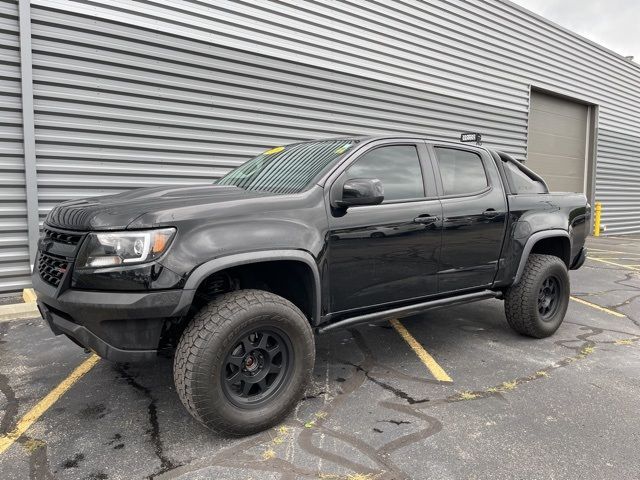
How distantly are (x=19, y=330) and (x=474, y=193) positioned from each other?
4518mm

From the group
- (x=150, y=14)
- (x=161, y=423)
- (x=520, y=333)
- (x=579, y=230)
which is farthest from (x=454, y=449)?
(x=150, y=14)

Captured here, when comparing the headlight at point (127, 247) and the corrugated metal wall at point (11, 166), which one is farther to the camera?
the corrugated metal wall at point (11, 166)

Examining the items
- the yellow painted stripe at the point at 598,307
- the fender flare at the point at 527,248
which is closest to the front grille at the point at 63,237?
the fender flare at the point at 527,248

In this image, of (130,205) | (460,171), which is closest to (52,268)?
(130,205)

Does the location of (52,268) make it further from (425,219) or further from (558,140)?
(558,140)

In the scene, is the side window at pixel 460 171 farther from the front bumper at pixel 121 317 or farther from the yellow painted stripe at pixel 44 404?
the yellow painted stripe at pixel 44 404

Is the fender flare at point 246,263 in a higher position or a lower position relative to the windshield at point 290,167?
lower

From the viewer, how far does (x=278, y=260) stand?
9.14 ft

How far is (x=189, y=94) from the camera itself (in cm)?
661

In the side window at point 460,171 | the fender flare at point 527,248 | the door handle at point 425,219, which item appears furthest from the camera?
the fender flare at point 527,248

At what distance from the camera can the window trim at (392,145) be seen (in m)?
3.11

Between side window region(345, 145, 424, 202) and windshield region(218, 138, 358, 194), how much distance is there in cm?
17

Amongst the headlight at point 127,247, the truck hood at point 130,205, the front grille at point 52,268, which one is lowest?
the front grille at point 52,268

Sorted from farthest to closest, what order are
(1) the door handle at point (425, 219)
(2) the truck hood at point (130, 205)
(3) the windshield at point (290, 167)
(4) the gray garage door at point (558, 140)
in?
(4) the gray garage door at point (558, 140)
(1) the door handle at point (425, 219)
(3) the windshield at point (290, 167)
(2) the truck hood at point (130, 205)
